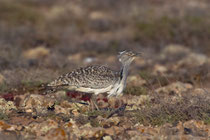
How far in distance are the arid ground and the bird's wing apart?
0.40m

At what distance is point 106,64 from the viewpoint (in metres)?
10.6

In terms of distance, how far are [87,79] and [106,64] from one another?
2.96m

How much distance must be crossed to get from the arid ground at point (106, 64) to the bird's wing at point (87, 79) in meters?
0.40

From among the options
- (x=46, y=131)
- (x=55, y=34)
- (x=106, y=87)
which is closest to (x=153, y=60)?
(x=55, y=34)

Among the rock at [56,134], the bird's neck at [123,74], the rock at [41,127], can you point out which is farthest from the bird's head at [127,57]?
the rock at [56,134]

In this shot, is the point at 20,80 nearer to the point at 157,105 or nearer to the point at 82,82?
the point at 82,82

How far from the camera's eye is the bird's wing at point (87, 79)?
25.0 feet

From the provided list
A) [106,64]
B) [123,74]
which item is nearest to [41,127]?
[123,74]

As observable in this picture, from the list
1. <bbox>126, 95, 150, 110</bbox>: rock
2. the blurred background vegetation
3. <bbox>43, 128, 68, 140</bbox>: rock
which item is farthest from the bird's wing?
the blurred background vegetation

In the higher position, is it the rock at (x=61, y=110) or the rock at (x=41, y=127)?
the rock at (x=61, y=110)

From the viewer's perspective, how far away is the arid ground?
6.35 metres

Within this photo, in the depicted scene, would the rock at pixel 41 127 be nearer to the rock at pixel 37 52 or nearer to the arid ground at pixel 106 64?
the arid ground at pixel 106 64

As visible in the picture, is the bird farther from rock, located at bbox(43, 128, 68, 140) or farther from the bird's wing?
rock, located at bbox(43, 128, 68, 140)

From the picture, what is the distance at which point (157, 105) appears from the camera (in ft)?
23.2
